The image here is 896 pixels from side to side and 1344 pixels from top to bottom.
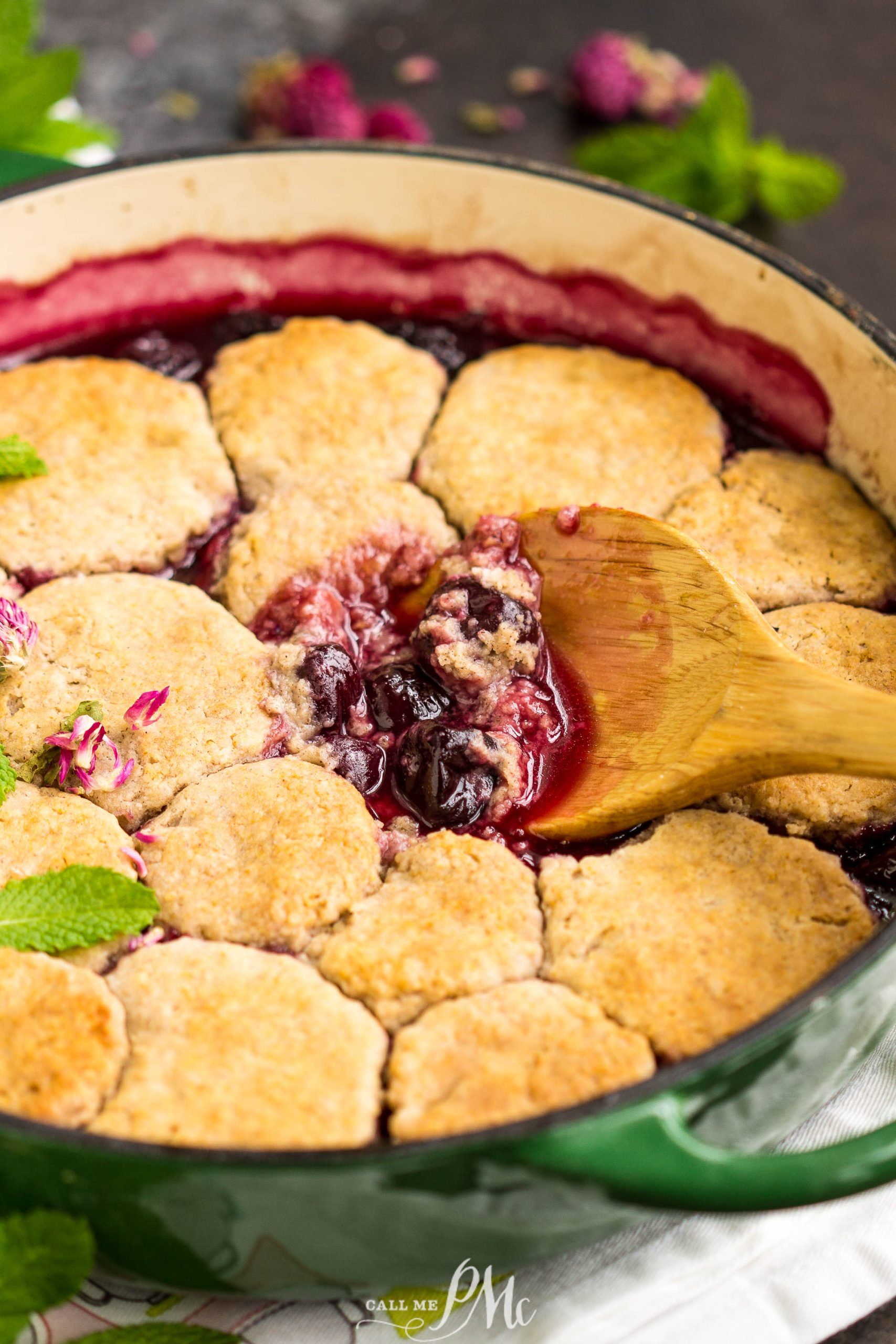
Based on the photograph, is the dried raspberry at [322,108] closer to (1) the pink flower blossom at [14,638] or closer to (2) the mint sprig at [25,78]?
(2) the mint sprig at [25,78]

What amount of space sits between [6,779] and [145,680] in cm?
29

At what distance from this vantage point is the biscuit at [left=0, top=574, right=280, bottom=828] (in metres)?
2.10

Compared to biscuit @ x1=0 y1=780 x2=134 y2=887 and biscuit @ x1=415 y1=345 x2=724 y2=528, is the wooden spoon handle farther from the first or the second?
biscuit @ x1=0 y1=780 x2=134 y2=887

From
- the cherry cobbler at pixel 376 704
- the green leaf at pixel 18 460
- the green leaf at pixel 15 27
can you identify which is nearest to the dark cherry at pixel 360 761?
the cherry cobbler at pixel 376 704

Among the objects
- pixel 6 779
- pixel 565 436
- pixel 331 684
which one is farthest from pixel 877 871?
pixel 6 779

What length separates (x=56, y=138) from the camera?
128 inches

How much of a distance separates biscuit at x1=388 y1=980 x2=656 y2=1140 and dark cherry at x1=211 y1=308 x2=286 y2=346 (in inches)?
65.5

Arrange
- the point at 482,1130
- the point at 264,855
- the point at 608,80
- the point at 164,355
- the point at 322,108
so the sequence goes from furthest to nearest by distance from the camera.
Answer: the point at 608,80 < the point at 322,108 < the point at 164,355 < the point at 264,855 < the point at 482,1130

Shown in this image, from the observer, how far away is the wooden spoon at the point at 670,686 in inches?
73.2

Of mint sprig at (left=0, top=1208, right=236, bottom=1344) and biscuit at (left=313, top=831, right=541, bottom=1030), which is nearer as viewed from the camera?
mint sprig at (left=0, top=1208, right=236, bottom=1344)

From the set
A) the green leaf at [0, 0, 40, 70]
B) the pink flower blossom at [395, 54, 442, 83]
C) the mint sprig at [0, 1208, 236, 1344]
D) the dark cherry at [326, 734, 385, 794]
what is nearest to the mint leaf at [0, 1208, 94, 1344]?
the mint sprig at [0, 1208, 236, 1344]

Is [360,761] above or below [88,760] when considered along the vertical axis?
above

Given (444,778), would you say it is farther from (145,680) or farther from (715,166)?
(715,166)

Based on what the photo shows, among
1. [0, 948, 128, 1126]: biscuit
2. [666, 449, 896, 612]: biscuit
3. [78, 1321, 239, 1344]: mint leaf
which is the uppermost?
[666, 449, 896, 612]: biscuit
